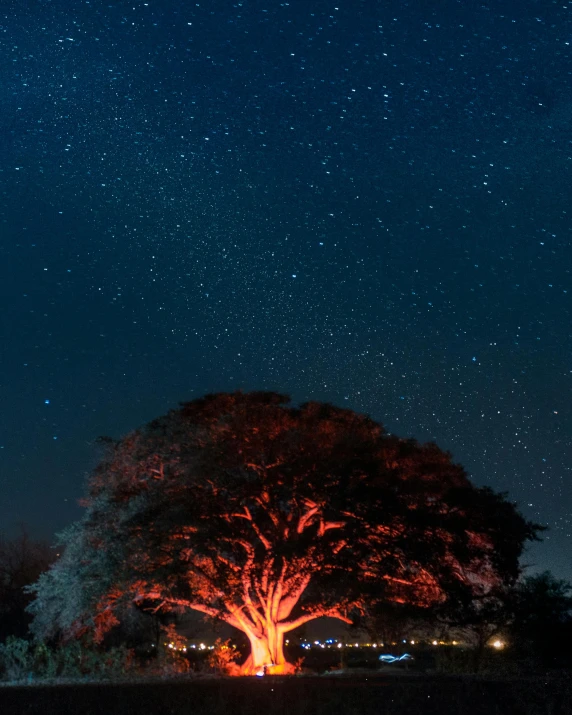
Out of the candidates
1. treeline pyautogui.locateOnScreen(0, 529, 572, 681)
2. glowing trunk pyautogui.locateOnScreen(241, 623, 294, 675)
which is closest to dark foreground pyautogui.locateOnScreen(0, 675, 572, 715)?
treeline pyautogui.locateOnScreen(0, 529, 572, 681)

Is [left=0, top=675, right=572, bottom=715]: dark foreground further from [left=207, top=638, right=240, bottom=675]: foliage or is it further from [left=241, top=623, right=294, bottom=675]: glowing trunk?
[left=241, top=623, right=294, bottom=675]: glowing trunk

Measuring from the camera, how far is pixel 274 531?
31625mm

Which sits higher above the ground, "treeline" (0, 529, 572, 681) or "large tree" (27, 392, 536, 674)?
"large tree" (27, 392, 536, 674)

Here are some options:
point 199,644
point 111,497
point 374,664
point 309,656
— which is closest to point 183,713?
point 111,497

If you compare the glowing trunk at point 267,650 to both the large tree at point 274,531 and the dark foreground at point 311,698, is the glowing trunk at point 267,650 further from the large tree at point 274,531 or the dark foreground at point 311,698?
the dark foreground at point 311,698

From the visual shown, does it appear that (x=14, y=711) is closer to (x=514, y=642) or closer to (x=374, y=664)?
(x=514, y=642)

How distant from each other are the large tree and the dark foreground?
12140 millimetres

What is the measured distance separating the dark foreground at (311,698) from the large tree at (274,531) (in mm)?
12140

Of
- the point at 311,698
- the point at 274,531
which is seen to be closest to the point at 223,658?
the point at 274,531

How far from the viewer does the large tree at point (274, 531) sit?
95.7 feet

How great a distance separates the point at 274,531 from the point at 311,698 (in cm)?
1698

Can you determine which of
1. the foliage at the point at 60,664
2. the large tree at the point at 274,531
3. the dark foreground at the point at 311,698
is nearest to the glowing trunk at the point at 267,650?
the large tree at the point at 274,531

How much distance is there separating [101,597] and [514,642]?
52.6 feet

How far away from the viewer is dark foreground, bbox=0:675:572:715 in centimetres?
1412
